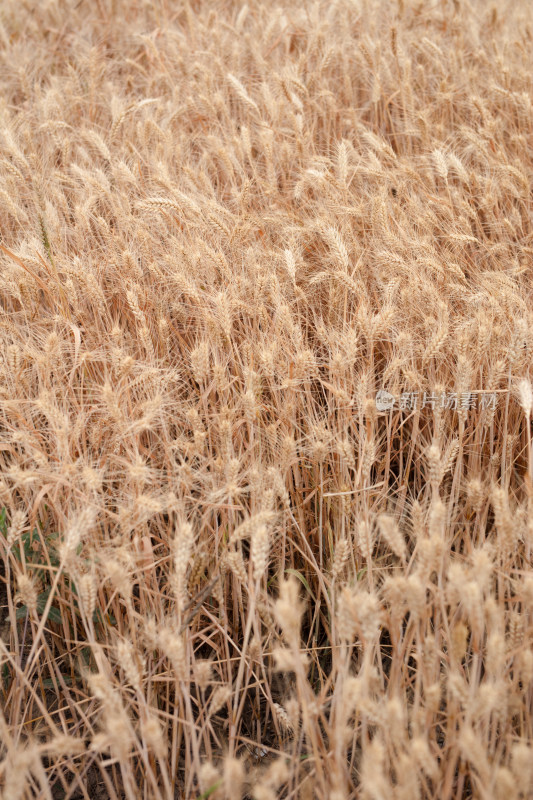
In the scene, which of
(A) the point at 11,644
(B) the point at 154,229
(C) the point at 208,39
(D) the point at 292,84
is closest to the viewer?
(A) the point at 11,644

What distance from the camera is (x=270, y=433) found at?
57.7 inches

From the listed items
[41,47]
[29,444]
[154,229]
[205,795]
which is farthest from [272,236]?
[41,47]

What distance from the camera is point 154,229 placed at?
6.84ft

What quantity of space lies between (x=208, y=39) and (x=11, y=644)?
2.86 meters

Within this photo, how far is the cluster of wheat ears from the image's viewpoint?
3.42ft

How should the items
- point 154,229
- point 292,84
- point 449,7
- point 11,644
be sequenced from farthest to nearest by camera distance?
point 449,7, point 292,84, point 154,229, point 11,644

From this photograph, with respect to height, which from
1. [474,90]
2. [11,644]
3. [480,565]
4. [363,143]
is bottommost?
[11,644]

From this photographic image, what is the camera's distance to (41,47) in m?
3.31

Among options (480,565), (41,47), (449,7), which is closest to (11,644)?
(480,565)

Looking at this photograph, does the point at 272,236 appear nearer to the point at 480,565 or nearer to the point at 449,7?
the point at 480,565

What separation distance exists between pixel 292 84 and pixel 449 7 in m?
1.36

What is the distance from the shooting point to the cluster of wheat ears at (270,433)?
41.0 inches

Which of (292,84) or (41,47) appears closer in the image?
(292,84)

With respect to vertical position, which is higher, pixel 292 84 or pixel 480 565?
pixel 292 84
